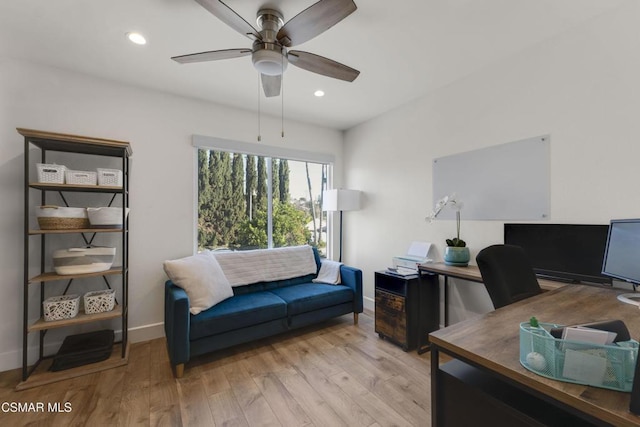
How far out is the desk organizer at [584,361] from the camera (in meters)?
0.73

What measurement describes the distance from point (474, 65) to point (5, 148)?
4.11 meters

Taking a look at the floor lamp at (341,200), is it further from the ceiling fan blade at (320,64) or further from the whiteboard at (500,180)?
the ceiling fan blade at (320,64)

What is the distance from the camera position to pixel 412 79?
8.88ft

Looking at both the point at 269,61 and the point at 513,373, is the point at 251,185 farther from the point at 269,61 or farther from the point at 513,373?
the point at 513,373

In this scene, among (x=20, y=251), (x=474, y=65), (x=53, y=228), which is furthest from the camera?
(x=474, y=65)

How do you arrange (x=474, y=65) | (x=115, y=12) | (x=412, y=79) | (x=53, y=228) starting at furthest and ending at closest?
(x=412, y=79)
(x=474, y=65)
(x=53, y=228)
(x=115, y=12)

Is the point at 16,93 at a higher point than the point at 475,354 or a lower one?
higher

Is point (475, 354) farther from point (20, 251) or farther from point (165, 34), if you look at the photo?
point (20, 251)

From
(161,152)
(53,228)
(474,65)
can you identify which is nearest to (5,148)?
(53,228)

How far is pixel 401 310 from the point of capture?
2.60 meters

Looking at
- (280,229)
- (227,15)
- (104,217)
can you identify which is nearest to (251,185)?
(280,229)

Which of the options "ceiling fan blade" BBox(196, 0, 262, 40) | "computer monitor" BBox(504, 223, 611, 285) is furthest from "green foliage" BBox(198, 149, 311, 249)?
"computer monitor" BBox(504, 223, 611, 285)

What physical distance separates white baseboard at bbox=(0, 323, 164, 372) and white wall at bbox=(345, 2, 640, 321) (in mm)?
2688

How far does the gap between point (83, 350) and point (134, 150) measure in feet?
6.12
